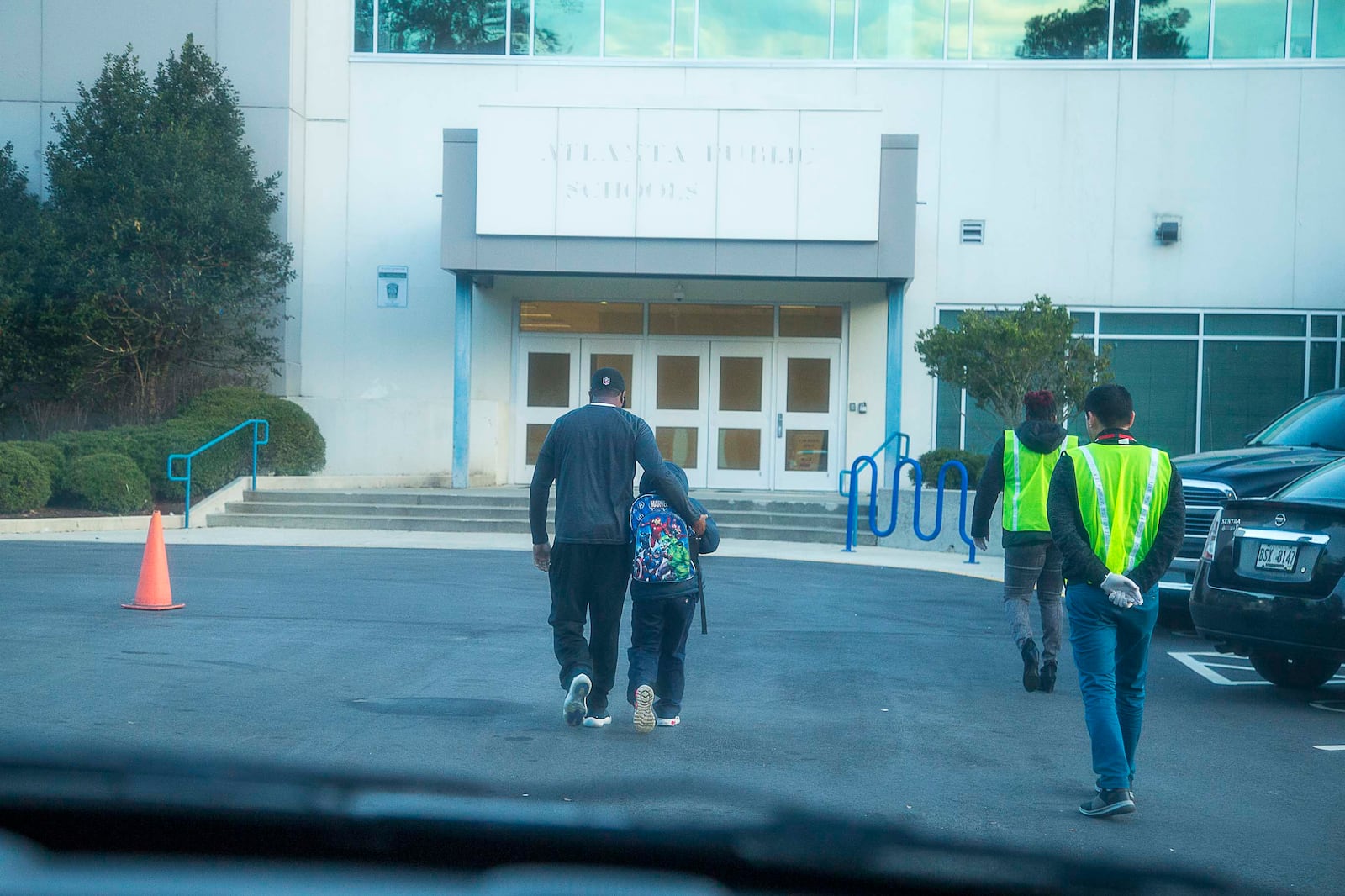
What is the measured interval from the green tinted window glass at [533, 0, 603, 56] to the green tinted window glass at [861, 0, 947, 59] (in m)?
3.91

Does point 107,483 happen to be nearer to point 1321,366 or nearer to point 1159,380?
point 1159,380

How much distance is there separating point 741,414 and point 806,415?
3.48 feet

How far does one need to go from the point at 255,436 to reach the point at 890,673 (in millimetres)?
13024

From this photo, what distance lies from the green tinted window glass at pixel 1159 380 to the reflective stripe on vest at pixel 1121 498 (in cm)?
1591

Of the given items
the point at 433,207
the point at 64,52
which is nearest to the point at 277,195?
the point at 433,207

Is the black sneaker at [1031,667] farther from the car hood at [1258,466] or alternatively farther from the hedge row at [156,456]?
the hedge row at [156,456]

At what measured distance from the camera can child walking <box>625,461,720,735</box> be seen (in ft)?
22.6

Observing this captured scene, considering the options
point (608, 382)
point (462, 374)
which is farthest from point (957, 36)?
point (608, 382)

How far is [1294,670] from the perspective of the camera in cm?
869

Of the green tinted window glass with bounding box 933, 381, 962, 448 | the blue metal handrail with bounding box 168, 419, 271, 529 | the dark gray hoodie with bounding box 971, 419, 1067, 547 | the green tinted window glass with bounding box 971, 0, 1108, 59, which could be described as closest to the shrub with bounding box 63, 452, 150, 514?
the blue metal handrail with bounding box 168, 419, 271, 529

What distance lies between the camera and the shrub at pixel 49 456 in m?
17.8

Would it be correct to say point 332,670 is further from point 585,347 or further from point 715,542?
point 585,347

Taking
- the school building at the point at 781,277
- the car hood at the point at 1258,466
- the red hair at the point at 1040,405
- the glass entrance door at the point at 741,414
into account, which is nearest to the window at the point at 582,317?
the school building at the point at 781,277

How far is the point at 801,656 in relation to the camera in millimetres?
9406
